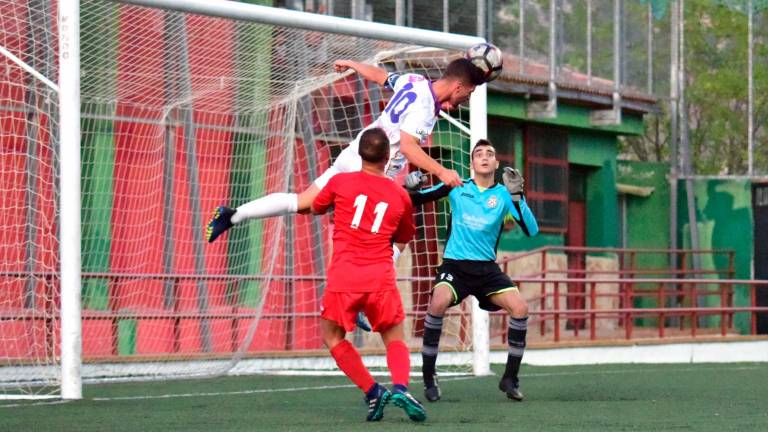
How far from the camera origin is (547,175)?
88.4 ft

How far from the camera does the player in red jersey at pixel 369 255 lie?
28.8 ft

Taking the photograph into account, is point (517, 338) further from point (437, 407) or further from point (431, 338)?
point (437, 407)

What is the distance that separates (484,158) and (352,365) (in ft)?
8.42

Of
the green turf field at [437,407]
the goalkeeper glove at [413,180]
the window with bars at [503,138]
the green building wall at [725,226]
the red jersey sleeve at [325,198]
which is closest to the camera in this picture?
the green turf field at [437,407]

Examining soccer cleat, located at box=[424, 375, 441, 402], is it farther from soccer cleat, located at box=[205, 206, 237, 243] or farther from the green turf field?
soccer cleat, located at box=[205, 206, 237, 243]

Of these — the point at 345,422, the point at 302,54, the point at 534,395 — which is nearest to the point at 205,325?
the point at 302,54

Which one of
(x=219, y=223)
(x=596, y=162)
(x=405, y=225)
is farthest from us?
(x=596, y=162)

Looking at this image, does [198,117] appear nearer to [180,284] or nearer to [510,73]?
[180,284]

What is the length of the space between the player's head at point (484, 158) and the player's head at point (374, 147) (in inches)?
90.5

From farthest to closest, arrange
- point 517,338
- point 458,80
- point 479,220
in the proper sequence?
point 479,220
point 517,338
point 458,80

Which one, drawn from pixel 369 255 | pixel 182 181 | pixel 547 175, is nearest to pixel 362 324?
pixel 369 255

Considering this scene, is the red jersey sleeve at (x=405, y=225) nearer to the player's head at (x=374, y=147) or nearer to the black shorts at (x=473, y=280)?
the player's head at (x=374, y=147)

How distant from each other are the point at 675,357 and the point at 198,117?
8987mm

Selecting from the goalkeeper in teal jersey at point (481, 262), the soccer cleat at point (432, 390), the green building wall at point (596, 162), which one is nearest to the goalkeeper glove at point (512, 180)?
the goalkeeper in teal jersey at point (481, 262)
